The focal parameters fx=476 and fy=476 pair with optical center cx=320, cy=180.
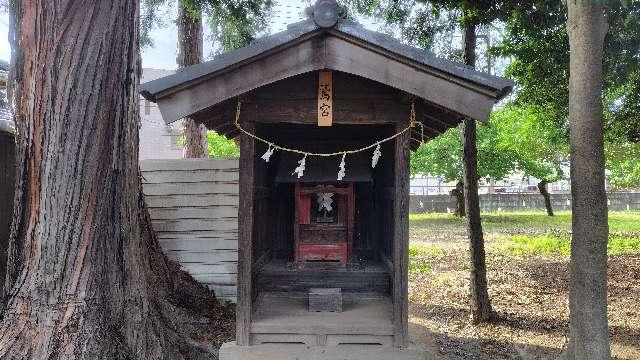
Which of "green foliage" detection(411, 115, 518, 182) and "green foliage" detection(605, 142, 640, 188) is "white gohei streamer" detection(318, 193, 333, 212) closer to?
"green foliage" detection(605, 142, 640, 188)

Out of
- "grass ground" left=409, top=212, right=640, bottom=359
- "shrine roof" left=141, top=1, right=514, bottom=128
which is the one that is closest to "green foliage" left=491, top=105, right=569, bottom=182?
"grass ground" left=409, top=212, right=640, bottom=359

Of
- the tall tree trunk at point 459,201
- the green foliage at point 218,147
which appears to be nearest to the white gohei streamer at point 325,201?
the green foliage at point 218,147

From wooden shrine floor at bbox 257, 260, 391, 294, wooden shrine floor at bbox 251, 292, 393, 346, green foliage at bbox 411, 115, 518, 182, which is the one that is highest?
green foliage at bbox 411, 115, 518, 182

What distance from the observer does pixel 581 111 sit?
474cm

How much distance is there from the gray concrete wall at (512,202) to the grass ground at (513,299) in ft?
49.3

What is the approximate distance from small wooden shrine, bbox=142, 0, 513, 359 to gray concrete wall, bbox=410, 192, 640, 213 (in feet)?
87.6

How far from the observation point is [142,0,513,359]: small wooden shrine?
3662 mm

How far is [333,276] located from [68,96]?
301 cm

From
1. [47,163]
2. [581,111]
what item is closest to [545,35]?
[581,111]

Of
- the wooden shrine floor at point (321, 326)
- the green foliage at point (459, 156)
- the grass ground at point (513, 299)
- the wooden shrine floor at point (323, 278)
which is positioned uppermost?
the green foliage at point (459, 156)

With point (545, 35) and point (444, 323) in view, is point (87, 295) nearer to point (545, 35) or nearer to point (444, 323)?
point (444, 323)

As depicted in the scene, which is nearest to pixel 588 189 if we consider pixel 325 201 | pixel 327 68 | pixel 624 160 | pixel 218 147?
pixel 325 201

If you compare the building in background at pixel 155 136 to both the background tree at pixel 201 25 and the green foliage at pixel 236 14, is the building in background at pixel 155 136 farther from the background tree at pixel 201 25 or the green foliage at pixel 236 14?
the green foliage at pixel 236 14

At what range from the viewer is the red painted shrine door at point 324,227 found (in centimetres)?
505
